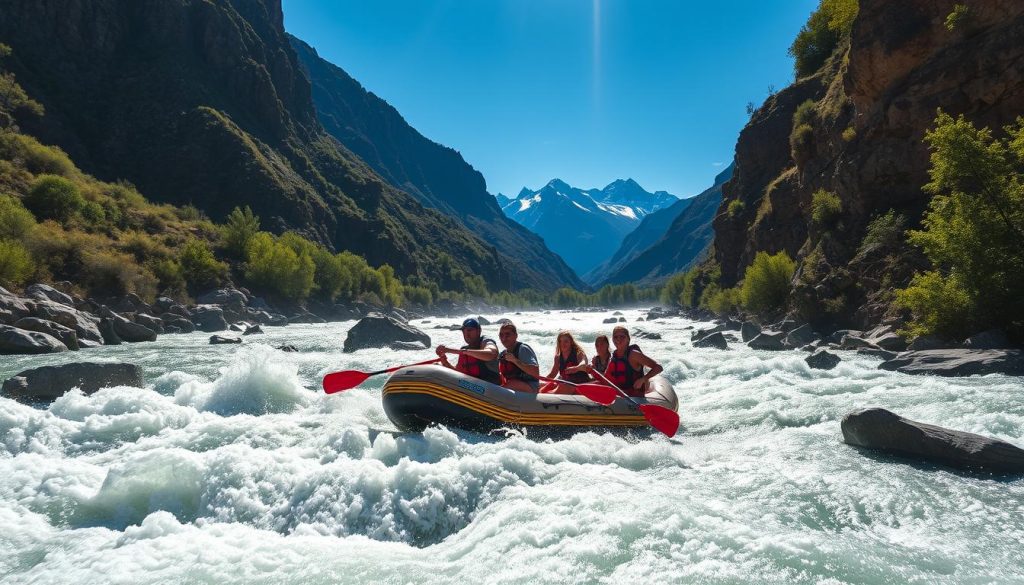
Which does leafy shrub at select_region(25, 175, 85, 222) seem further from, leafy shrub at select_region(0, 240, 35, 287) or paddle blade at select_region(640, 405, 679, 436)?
paddle blade at select_region(640, 405, 679, 436)

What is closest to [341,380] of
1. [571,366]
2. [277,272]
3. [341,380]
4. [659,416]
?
[341,380]

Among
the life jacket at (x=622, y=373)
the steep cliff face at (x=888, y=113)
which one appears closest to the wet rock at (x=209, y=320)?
the life jacket at (x=622, y=373)

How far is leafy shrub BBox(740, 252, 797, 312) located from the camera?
1449 inches

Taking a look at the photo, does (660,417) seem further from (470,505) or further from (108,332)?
(108,332)

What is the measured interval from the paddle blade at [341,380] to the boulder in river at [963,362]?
14.2 m

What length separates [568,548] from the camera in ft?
16.4

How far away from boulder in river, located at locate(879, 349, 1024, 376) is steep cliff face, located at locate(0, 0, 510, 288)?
276 feet

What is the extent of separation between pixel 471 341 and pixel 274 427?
3647mm

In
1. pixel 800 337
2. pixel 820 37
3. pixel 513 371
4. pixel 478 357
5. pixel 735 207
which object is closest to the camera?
pixel 478 357

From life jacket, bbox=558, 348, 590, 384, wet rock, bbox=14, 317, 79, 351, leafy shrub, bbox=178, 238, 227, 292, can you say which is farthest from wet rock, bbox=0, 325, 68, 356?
leafy shrub, bbox=178, 238, 227, 292

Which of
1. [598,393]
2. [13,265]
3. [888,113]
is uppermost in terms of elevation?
[888,113]

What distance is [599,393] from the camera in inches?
375

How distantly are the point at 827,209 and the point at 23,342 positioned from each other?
37754 mm

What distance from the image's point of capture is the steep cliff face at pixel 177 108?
246 feet
